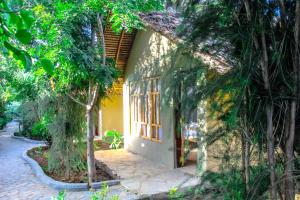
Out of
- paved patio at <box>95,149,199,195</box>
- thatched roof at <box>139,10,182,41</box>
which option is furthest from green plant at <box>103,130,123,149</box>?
thatched roof at <box>139,10,182,41</box>

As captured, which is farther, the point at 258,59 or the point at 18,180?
the point at 18,180

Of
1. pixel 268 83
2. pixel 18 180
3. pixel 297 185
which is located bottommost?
pixel 18 180

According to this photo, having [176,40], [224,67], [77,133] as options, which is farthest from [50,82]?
[224,67]

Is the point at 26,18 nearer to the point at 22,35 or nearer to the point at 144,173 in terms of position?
the point at 22,35

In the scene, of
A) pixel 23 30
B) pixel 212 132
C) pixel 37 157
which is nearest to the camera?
pixel 23 30

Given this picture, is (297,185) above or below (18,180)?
above

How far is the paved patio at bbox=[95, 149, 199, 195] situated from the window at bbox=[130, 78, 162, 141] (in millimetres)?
1014

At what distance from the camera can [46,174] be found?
9.10m

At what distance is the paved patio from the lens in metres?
7.47

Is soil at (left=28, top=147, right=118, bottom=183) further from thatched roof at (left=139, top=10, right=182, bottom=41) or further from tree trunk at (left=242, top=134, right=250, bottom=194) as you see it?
tree trunk at (left=242, top=134, right=250, bottom=194)

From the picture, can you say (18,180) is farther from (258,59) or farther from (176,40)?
(258,59)

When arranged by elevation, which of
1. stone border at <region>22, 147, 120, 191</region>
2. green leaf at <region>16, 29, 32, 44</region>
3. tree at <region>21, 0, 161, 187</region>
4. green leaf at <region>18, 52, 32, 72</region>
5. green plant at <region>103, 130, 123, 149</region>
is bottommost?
stone border at <region>22, 147, 120, 191</region>

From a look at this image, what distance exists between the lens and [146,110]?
37.1 ft

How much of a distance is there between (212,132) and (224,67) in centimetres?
79
